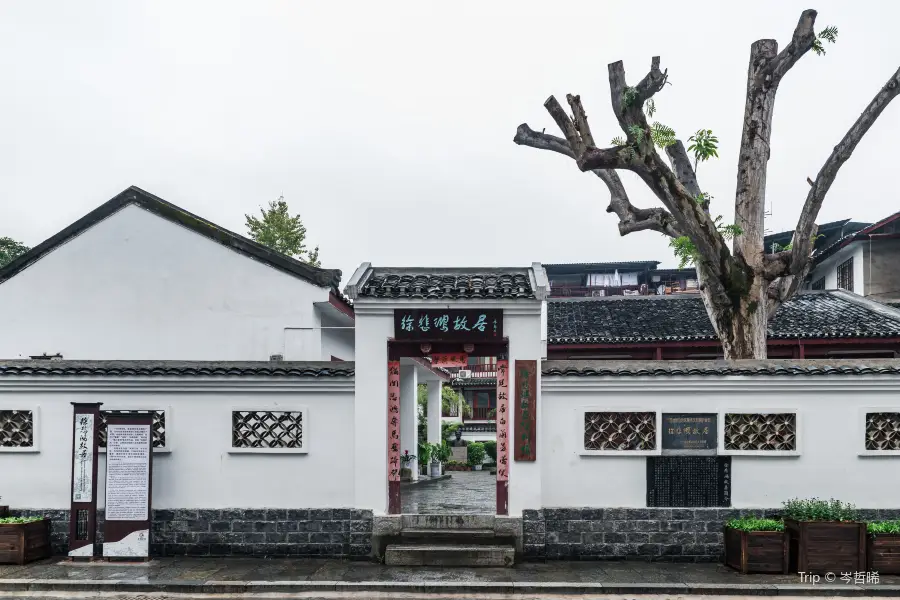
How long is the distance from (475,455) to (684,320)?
360 inches

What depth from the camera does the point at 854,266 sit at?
28.3 m

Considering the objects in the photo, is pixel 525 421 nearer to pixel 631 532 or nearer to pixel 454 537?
pixel 454 537

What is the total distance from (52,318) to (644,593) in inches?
522

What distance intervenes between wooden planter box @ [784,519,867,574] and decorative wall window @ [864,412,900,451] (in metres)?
1.31

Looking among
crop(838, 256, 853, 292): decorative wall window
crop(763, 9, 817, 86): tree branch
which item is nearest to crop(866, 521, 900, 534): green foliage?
crop(763, 9, 817, 86): tree branch

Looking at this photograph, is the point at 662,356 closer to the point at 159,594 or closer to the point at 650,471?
the point at 650,471

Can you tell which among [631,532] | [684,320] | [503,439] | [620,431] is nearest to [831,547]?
[631,532]

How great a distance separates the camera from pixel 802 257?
13.3 metres

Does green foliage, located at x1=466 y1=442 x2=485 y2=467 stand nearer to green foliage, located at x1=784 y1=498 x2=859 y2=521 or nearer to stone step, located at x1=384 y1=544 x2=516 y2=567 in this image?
stone step, located at x1=384 y1=544 x2=516 y2=567

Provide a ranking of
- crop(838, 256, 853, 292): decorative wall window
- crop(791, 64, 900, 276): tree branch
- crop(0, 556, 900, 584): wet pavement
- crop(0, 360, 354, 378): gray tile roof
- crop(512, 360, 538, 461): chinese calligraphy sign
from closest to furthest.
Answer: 1. crop(0, 556, 900, 584): wet pavement
2. crop(512, 360, 538, 461): chinese calligraphy sign
3. crop(0, 360, 354, 378): gray tile roof
4. crop(791, 64, 900, 276): tree branch
5. crop(838, 256, 853, 292): decorative wall window

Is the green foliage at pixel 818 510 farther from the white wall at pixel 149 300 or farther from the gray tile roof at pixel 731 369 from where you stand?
the white wall at pixel 149 300

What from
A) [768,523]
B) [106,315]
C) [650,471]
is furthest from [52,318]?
[768,523]

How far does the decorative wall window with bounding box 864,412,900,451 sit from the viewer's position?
10.6m

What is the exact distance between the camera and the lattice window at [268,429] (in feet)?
35.8
